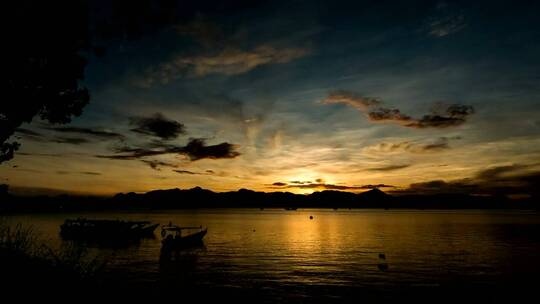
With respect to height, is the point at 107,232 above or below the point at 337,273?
above

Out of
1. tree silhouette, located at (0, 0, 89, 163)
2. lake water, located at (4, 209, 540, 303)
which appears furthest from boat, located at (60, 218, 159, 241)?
tree silhouette, located at (0, 0, 89, 163)

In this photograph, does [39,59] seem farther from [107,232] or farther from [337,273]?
[107,232]

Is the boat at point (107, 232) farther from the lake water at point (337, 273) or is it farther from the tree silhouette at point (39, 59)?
the tree silhouette at point (39, 59)

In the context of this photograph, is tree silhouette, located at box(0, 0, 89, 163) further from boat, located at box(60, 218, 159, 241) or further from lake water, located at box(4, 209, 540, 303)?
boat, located at box(60, 218, 159, 241)

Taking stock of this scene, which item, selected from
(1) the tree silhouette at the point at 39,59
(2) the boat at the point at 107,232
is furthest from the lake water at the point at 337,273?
(1) the tree silhouette at the point at 39,59

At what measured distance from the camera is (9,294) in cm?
1263

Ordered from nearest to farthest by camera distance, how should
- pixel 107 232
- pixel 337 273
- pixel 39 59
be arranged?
pixel 39 59, pixel 337 273, pixel 107 232

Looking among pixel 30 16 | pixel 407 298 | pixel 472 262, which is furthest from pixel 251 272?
pixel 30 16

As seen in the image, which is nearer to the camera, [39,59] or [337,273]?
[39,59]

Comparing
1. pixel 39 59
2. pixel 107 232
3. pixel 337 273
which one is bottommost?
pixel 337 273

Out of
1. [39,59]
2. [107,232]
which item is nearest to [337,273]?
[39,59]

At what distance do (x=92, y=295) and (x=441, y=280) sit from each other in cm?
3648

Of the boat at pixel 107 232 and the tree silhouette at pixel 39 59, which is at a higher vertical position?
the tree silhouette at pixel 39 59

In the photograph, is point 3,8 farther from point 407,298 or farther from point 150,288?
point 407,298
